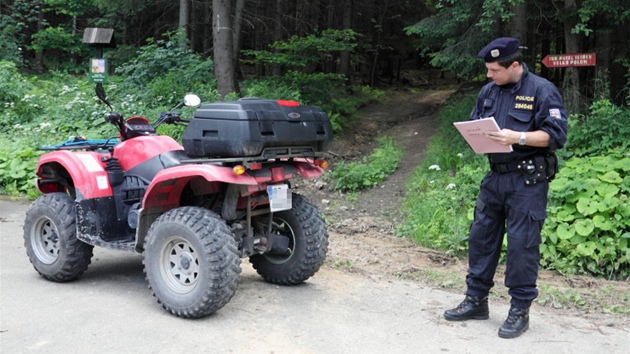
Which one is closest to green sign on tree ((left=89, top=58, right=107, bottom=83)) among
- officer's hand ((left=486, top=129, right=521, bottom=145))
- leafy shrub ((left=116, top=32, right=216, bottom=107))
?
officer's hand ((left=486, top=129, right=521, bottom=145))

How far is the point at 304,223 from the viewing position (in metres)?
5.53

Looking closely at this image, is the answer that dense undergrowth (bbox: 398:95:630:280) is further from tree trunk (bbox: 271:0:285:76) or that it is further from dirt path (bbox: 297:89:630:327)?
tree trunk (bbox: 271:0:285:76)

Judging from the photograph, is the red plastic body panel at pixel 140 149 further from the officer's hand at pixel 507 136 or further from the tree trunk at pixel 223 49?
the tree trunk at pixel 223 49

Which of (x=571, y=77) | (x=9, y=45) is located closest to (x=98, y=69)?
(x=571, y=77)

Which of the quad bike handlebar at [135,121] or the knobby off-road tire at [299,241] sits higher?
the quad bike handlebar at [135,121]

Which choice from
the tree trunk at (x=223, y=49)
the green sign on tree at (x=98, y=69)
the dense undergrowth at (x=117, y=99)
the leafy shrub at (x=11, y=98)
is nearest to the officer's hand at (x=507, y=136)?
the green sign on tree at (x=98, y=69)

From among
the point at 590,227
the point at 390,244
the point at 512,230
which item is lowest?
the point at 390,244

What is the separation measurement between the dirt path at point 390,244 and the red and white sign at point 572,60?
3.08m

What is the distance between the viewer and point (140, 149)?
18.5ft

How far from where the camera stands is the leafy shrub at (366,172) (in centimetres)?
1108

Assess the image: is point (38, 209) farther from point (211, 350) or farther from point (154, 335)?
point (211, 350)

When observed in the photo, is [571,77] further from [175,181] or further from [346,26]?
[346,26]

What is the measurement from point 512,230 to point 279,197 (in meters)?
1.79

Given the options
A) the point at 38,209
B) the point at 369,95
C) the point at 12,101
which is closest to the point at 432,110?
the point at 369,95
